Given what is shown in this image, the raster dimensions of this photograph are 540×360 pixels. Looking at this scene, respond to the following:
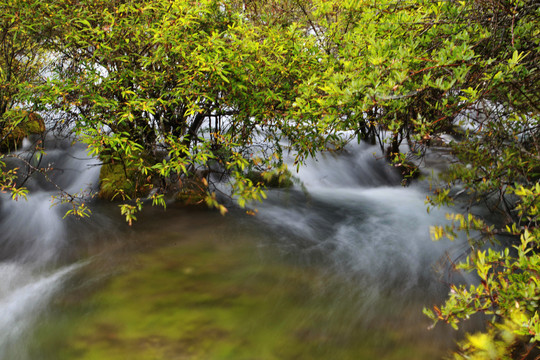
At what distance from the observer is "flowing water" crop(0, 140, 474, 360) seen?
2852mm

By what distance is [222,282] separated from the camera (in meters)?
3.63

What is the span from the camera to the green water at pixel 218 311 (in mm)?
2779

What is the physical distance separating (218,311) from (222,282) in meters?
0.47

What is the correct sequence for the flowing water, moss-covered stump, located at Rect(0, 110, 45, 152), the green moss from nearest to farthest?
the green moss, the flowing water, moss-covered stump, located at Rect(0, 110, 45, 152)

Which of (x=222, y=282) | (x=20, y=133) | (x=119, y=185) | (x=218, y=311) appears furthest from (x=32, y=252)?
(x=20, y=133)

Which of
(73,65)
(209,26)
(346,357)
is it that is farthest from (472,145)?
(73,65)

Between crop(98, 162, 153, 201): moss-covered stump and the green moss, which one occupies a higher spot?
crop(98, 162, 153, 201): moss-covered stump

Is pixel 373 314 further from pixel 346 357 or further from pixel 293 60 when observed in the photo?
pixel 293 60

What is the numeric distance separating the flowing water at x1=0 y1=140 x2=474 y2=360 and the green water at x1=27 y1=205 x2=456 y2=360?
0.01m

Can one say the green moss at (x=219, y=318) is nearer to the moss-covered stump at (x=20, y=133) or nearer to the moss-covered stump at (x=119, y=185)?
the moss-covered stump at (x=119, y=185)

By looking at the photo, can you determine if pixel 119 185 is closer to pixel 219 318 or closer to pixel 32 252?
pixel 32 252

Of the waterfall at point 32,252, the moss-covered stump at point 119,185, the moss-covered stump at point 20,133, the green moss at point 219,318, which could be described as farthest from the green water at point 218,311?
the moss-covered stump at point 20,133

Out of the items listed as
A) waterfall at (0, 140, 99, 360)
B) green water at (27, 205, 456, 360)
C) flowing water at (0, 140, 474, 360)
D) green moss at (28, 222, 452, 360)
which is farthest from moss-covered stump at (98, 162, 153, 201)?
green moss at (28, 222, 452, 360)

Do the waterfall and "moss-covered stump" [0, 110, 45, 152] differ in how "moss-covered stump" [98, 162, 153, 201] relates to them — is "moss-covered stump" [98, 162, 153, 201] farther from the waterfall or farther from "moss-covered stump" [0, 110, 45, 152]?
"moss-covered stump" [0, 110, 45, 152]
